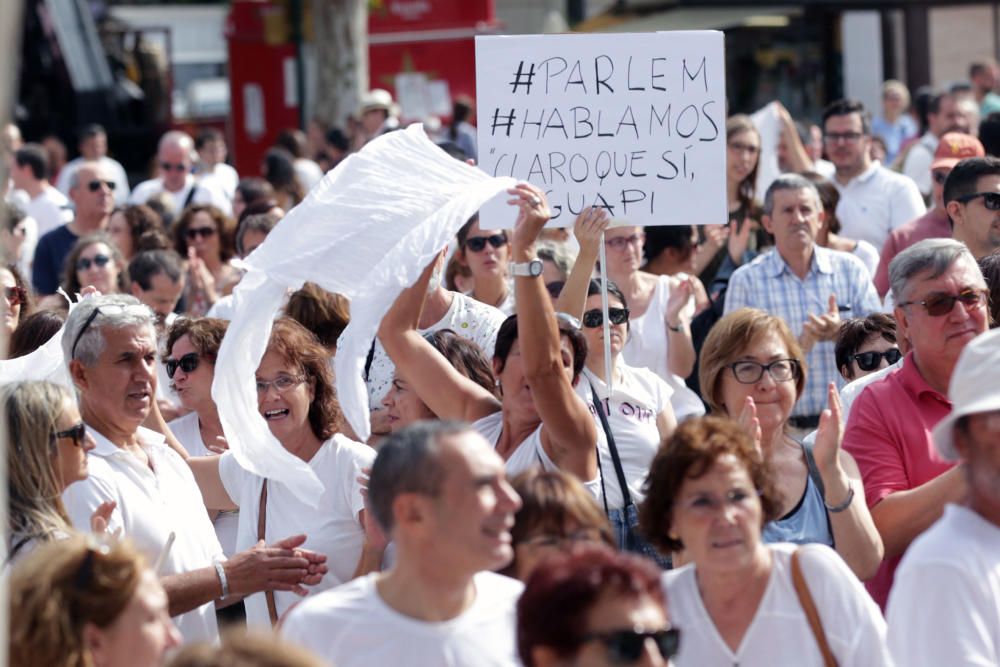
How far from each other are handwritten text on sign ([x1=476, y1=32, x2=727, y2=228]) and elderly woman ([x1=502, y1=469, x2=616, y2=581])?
207 centimetres

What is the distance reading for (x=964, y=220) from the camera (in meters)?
6.83

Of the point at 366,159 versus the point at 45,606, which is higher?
the point at 366,159

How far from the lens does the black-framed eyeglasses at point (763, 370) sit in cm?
515

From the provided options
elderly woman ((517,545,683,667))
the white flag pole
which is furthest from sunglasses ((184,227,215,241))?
elderly woman ((517,545,683,667))

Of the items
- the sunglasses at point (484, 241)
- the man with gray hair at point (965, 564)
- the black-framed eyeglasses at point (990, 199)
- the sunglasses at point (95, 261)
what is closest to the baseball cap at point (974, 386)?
the man with gray hair at point (965, 564)

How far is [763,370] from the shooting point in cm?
516

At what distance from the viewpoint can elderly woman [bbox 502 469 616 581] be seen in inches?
147

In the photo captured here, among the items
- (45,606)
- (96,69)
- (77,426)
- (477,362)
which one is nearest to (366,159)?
(477,362)

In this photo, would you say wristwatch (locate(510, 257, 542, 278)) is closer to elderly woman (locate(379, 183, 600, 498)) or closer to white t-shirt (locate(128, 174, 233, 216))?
elderly woman (locate(379, 183, 600, 498))

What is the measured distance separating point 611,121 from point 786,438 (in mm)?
1443

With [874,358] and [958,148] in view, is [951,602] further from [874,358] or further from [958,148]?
[958,148]

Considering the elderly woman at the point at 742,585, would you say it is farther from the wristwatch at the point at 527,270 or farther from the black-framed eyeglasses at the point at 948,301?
the black-framed eyeglasses at the point at 948,301

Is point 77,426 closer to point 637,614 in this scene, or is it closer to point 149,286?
point 637,614

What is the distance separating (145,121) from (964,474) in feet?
66.3
